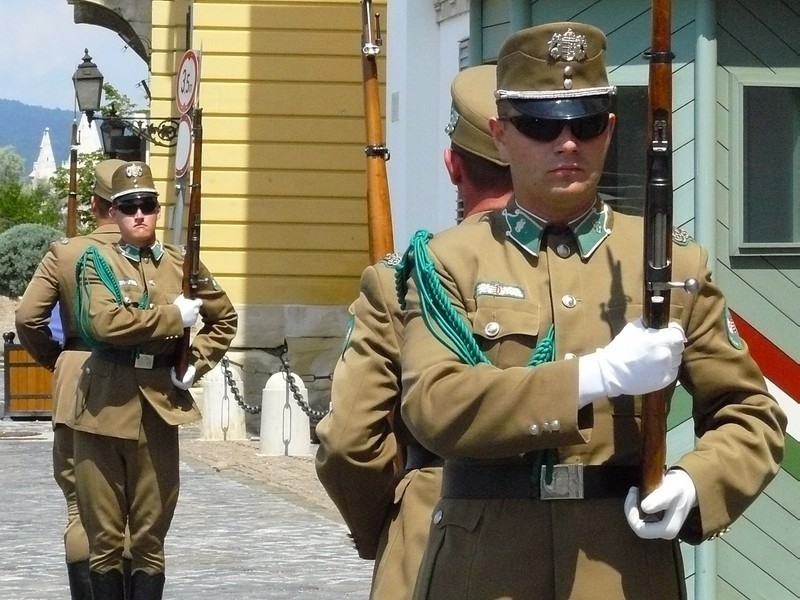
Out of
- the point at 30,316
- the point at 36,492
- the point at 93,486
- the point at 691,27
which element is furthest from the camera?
the point at 36,492

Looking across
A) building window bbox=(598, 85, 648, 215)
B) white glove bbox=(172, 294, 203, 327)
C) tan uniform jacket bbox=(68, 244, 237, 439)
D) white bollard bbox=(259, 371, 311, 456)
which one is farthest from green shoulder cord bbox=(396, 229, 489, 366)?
white bollard bbox=(259, 371, 311, 456)

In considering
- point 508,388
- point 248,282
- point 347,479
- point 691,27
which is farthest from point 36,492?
point 508,388

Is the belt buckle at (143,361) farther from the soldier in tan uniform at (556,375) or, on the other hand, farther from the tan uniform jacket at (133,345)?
the soldier in tan uniform at (556,375)

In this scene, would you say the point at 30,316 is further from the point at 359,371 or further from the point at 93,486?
the point at 359,371

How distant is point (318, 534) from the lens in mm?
11383

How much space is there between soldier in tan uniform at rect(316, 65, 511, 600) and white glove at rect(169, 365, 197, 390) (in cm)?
371

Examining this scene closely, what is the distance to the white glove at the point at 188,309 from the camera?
25.8 feet

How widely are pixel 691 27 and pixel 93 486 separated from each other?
9.96ft

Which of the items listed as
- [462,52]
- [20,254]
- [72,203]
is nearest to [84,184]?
[20,254]

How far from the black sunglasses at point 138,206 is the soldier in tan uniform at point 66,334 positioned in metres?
0.23

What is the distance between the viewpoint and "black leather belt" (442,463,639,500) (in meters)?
3.28

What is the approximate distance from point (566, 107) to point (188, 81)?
27.9 ft

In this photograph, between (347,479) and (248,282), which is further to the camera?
(248,282)

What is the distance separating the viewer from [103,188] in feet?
27.6
